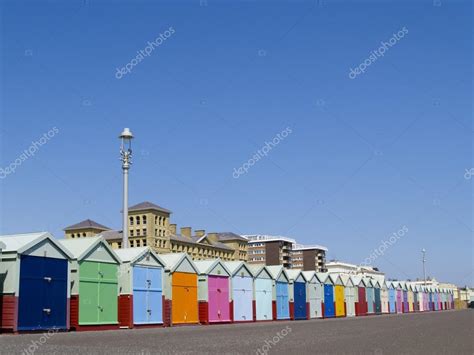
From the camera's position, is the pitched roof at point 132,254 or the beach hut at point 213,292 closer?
the pitched roof at point 132,254

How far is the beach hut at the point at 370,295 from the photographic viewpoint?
71.8 meters

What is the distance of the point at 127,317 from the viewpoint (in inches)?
1299

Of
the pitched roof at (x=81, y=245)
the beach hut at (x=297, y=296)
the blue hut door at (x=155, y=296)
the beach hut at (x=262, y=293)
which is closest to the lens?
the pitched roof at (x=81, y=245)

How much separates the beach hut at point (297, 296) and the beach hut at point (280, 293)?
490 millimetres

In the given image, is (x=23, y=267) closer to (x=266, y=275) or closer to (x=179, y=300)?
(x=179, y=300)

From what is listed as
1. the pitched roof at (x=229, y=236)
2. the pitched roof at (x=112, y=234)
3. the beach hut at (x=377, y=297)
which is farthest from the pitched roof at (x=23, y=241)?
the pitched roof at (x=229, y=236)

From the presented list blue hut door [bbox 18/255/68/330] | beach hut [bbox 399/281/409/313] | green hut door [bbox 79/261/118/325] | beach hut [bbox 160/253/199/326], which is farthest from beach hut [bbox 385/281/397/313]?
blue hut door [bbox 18/255/68/330]

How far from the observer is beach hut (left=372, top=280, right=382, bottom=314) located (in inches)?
2943

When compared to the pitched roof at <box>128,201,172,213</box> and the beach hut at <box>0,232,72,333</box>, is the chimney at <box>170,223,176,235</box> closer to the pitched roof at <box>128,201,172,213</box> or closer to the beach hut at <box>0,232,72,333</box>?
the pitched roof at <box>128,201,172,213</box>

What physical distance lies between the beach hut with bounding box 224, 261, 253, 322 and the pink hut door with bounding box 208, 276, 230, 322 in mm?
778

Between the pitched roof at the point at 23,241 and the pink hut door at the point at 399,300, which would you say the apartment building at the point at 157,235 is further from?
the pitched roof at the point at 23,241

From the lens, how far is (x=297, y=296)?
2079 inches

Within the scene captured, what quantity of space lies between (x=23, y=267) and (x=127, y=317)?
26.0 ft

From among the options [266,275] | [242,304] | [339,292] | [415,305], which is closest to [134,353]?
[242,304]
